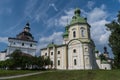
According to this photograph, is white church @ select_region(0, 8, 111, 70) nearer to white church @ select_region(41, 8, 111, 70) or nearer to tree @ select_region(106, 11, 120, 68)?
white church @ select_region(41, 8, 111, 70)

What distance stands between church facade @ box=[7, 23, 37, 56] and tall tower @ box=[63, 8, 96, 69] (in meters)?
24.9

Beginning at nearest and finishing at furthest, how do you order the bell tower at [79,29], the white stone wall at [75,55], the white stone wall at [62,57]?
the white stone wall at [75,55]
the bell tower at [79,29]
the white stone wall at [62,57]

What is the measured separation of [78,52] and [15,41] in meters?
31.5

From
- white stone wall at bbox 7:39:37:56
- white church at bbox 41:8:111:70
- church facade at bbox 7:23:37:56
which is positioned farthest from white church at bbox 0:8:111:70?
church facade at bbox 7:23:37:56

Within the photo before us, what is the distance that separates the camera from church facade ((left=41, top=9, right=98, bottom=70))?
49.7 meters

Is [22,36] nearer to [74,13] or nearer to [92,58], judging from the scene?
[74,13]

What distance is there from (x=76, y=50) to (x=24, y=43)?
95.8 ft

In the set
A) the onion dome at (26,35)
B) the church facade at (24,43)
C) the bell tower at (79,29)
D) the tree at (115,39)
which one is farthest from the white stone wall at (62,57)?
the onion dome at (26,35)

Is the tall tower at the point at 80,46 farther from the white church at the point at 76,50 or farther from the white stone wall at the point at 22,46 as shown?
the white stone wall at the point at 22,46

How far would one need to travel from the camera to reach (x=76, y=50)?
5141cm

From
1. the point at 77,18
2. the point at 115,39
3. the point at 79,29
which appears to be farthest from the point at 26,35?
the point at 115,39

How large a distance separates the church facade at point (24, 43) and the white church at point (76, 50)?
15.9 metres

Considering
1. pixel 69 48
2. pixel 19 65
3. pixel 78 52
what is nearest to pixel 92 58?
pixel 78 52

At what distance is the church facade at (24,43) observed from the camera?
6775cm
